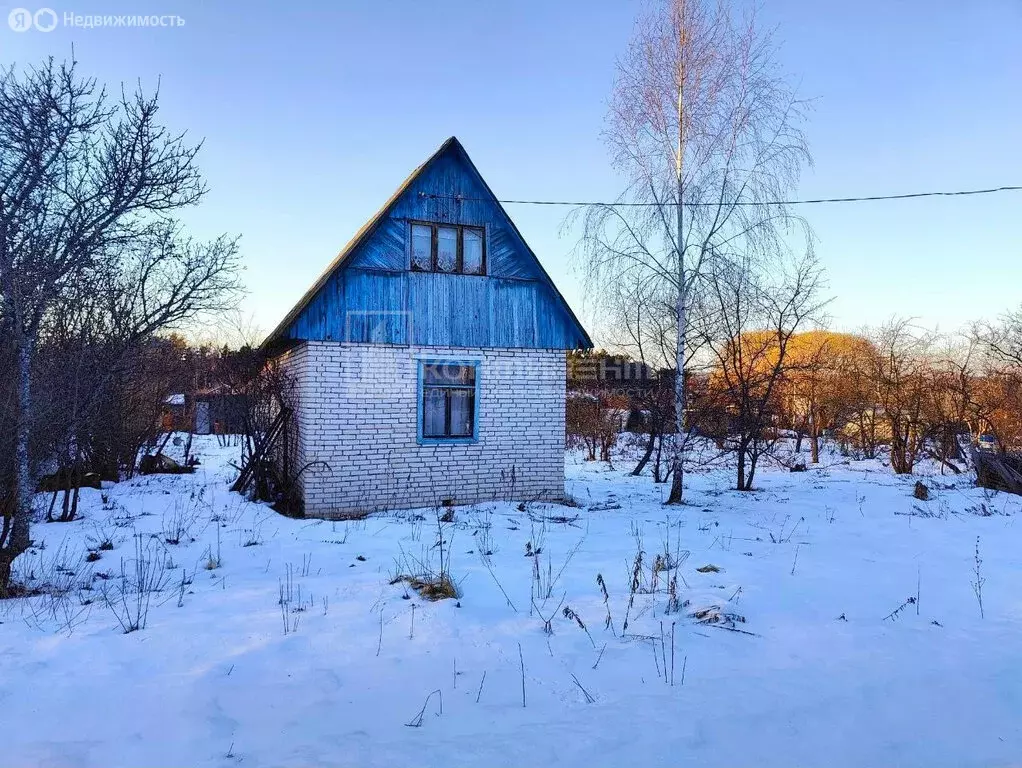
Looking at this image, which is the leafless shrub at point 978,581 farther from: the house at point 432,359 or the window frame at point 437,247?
the window frame at point 437,247

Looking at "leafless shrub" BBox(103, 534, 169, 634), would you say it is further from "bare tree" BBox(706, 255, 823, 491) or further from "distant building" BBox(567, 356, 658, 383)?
"distant building" BBox(567, 356, 658, 383)

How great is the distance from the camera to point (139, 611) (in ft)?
14.2

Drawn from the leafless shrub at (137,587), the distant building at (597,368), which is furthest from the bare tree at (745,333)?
the distant building at (597,368)

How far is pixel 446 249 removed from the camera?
952 centimetres

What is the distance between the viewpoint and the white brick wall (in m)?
8.83

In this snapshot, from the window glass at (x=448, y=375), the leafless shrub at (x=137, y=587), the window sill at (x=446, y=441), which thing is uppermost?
the window glass at (x=448, y=375)

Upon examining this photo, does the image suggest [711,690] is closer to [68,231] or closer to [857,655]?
[857,655]

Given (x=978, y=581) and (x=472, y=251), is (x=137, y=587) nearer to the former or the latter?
(x=472, y=251)

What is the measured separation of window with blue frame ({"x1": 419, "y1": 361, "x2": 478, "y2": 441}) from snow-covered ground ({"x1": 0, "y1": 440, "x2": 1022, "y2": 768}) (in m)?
2.64

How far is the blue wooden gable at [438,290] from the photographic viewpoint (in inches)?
348

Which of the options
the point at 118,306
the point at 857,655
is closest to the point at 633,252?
the point at 857,655

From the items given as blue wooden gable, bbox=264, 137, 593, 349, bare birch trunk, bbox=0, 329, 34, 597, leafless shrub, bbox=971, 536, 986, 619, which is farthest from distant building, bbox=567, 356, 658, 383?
bare birch trunk, bbox=0, 329, 34, 597

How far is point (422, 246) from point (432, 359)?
1807 mm

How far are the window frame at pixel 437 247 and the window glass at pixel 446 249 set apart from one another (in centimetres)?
2
